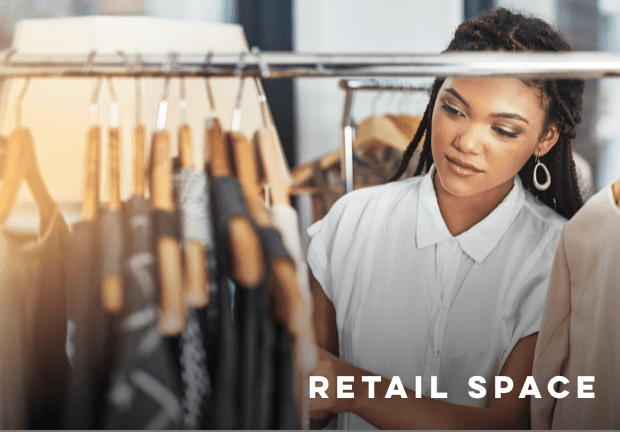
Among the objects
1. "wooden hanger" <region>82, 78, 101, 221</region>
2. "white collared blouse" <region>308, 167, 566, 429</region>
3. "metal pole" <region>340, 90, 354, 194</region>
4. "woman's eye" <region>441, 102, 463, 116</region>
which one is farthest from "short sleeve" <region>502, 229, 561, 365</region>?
"wooden hanger" <region>82, 78, 101, 221</region>

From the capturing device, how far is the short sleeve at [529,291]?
640 millimetres

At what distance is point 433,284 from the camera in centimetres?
70

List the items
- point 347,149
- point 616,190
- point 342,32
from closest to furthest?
point 616,190, point 347,149, point 342,32

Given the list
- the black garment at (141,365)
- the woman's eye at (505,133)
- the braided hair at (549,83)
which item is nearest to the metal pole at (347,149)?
the braided hair at (549,83)

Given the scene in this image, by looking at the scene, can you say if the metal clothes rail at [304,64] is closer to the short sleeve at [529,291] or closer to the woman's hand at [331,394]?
the short sleeve at [529,291]

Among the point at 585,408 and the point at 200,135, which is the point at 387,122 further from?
the point at 585,408

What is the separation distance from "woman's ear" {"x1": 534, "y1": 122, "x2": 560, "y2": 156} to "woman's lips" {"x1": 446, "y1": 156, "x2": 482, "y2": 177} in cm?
11

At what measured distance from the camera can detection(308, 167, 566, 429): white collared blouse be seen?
66 centimetres

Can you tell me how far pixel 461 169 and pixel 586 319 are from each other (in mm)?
263

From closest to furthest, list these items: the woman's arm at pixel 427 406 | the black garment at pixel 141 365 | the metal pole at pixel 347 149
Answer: the black garment at pixel 141 365
the woman's arm at pixel 427 406
the metal pole at pixel 347 149

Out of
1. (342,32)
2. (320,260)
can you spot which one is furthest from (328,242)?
(342,32)

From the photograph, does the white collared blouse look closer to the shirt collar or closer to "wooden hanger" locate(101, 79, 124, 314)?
the shirt collar

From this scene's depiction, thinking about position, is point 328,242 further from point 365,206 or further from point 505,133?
point 505,133

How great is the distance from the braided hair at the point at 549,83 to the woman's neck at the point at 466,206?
8 centimetres
